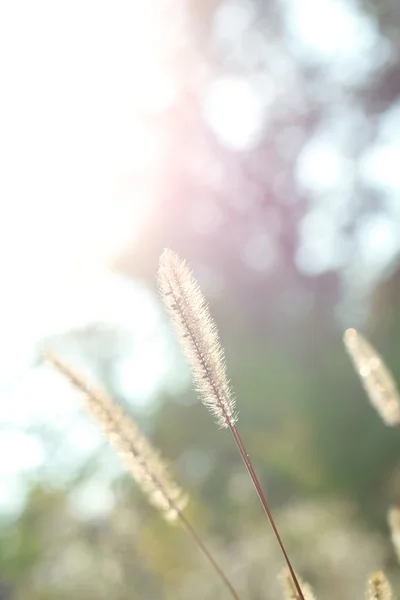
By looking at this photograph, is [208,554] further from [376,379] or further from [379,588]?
[376,379]

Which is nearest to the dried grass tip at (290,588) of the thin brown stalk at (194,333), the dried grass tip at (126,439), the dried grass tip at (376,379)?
the thin brown stalk at (194,333)

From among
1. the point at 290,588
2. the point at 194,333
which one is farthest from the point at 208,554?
the point at 194,333

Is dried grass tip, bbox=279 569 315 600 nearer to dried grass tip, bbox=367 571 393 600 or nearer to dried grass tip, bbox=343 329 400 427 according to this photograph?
dried grass tip, bbox=367 571 393 600

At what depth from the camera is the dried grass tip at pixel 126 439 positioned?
3.51ft

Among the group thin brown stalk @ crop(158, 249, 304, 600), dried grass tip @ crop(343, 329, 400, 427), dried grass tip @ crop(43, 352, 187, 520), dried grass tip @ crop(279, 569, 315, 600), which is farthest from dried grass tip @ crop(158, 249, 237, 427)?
dried grass tip @ crop(343, 329, 400, 427)

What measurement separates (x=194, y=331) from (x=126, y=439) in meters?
0.26

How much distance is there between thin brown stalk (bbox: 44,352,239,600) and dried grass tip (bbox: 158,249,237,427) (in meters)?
0.19

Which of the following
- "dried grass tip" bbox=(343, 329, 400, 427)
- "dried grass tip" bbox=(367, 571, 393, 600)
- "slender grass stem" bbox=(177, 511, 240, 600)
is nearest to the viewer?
"dried grass tip" bbox=(367, 571, 393, 600)

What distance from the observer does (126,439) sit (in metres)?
1.08

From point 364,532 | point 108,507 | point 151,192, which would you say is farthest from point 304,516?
point 151,192

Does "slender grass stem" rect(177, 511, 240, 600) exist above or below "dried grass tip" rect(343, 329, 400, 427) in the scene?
below

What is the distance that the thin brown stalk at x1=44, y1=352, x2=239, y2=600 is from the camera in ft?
3.51

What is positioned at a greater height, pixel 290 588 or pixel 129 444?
pixel 129 444

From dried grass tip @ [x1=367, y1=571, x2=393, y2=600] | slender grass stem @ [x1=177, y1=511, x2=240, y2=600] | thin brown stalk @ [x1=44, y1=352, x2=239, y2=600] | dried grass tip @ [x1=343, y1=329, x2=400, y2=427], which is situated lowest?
dried grass tip @ [x1=367, y1=571, x2=393, y2=600]
